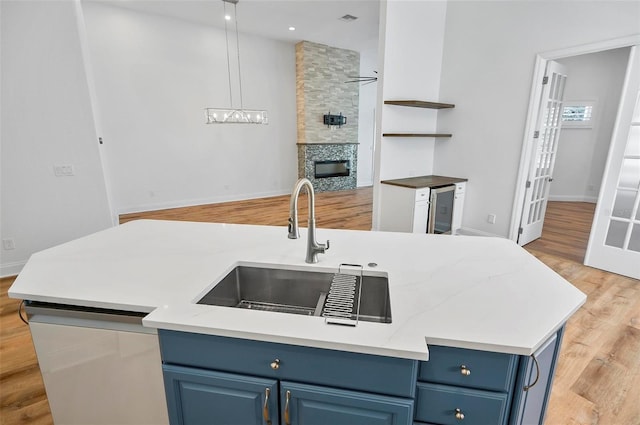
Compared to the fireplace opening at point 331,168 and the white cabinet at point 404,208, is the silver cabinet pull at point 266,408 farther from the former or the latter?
the fireplace opening at point 331,168

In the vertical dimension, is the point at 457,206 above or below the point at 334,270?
below

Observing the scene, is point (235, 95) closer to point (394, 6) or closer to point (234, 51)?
point (234, 51)

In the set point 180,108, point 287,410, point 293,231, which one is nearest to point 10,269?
point 180,108

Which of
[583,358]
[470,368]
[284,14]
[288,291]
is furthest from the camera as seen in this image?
Answer: [284,14]

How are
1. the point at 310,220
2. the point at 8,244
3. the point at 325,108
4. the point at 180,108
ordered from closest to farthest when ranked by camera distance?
the point at 310,220, the point at 8,244, the point at 180,108, the point at 325,108

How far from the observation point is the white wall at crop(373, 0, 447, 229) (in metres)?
3.73

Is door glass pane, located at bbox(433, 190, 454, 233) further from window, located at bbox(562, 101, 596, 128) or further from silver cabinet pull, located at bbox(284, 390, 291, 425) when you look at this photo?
window, located at bbox(562, 101, 596, 128)

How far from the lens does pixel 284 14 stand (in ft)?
16.5

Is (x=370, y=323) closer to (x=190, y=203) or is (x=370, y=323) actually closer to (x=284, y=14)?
(x=284, y=14)

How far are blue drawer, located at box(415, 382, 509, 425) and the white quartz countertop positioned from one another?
17 centimetres

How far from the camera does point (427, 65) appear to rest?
4.18 meters

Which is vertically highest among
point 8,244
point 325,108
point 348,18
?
point 348,18

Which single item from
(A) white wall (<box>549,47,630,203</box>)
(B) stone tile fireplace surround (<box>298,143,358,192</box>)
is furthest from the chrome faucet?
(A) white wall (<box>549,47,630,203</box>)

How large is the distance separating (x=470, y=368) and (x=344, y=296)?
0.46 meters
